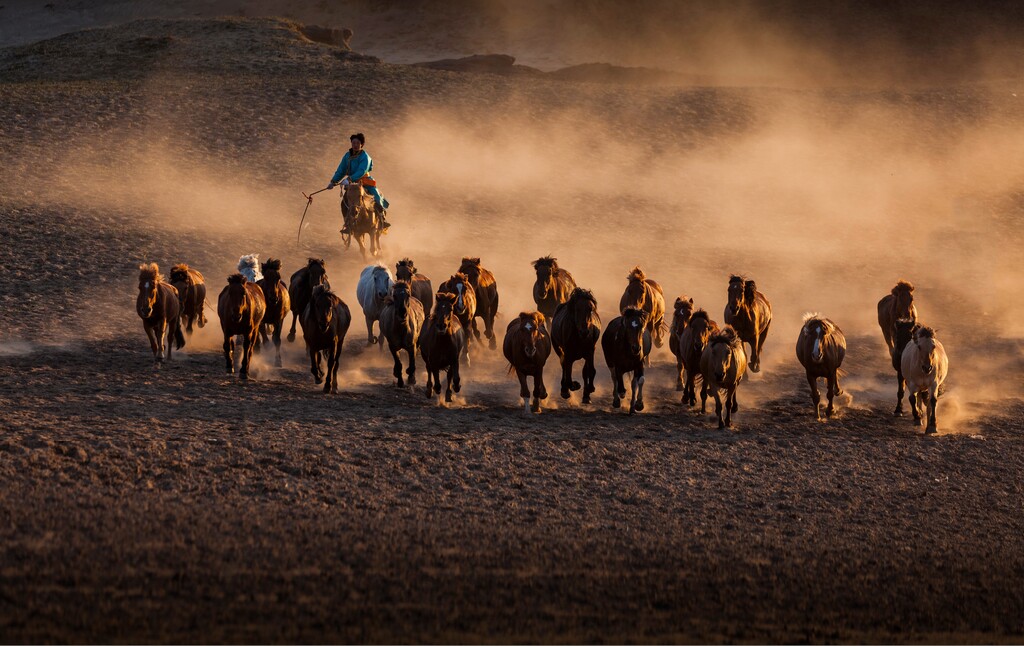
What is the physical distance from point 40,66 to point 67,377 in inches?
1258

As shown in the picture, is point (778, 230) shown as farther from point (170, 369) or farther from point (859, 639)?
point (859, 639)

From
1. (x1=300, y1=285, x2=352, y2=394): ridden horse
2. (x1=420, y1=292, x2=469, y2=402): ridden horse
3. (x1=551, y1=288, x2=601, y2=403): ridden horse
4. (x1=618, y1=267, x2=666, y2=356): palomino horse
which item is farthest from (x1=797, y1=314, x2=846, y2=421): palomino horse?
(x1=300, y1=285, x2=352, y2=394): ridden horse

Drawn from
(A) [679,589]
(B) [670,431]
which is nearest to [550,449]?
(B) [670,431]

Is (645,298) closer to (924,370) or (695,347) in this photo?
(695,347)

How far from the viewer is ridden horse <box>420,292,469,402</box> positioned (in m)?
16.7

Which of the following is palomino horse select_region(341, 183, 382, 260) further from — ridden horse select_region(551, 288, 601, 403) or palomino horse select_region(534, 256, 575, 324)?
ridden horse select_region(551, 288, 601, 403)

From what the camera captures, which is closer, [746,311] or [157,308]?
[157,308]

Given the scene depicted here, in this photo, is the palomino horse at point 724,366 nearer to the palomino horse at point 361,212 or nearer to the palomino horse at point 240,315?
the palomino horse at point 240,315

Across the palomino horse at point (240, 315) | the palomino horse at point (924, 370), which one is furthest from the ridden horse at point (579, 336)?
the palomino horse at point (240, 315)

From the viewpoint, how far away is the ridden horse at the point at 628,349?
1658 centimetres

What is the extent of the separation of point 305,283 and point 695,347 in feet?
21.0

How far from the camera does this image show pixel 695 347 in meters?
16.8

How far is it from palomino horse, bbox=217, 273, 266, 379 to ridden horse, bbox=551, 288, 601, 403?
14.4 feet

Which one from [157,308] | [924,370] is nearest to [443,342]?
[157,308]
